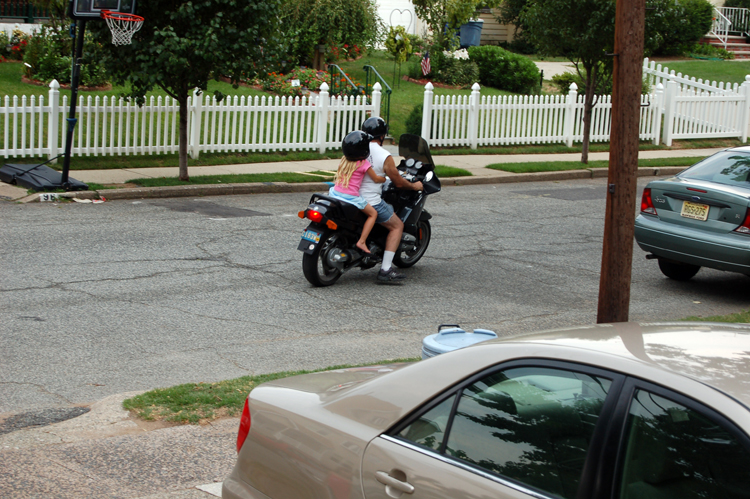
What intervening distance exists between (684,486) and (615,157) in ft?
12.5

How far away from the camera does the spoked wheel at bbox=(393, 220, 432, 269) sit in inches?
389

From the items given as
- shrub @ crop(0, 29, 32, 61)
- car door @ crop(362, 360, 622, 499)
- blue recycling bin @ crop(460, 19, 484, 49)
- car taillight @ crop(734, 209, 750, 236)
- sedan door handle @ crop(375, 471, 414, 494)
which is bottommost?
sedan door handle @ crop(375, 471, 414, 494)

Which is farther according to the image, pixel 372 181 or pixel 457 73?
pixel 457 73

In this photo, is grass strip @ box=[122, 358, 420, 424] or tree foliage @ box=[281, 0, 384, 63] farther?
tree foliage @ box=[281, 0, 384, 63]

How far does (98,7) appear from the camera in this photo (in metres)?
13.2

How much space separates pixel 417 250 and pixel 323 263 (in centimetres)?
164

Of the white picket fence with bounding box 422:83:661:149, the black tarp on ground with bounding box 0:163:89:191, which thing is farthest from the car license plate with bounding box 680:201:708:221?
the white picket fence with bounding box 422:83:661:149

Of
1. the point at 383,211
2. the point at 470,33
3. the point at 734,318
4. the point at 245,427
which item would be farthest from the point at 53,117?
the point at 470,33

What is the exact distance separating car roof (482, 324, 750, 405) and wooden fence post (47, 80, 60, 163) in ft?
45.1

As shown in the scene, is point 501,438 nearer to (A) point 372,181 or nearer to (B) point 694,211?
(A) point 372,181

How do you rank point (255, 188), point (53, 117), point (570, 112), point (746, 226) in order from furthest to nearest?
point (570, 112) → point (53, 117) → point (255, 188) → point (746, 226)

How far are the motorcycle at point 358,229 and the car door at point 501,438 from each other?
5.95 m

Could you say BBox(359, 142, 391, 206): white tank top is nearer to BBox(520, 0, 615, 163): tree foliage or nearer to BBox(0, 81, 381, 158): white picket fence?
BBox(0, 81, 381, 158): white picket fence

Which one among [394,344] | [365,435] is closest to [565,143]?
[394,344]
